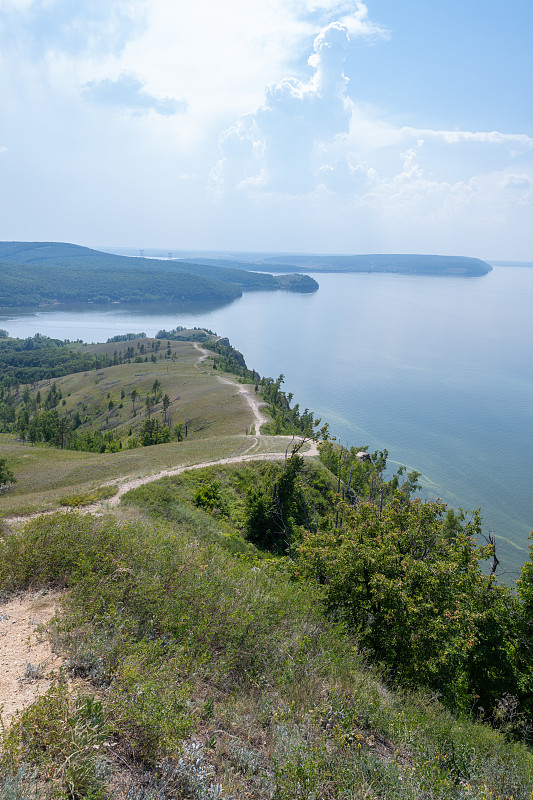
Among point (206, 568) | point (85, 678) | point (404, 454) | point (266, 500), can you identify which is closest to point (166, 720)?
point (85, 678)

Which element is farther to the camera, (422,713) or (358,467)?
(358,467)

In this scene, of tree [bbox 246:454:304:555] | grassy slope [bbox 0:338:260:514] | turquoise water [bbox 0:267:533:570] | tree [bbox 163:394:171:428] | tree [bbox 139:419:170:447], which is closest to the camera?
tree [bbox 246:454:304:555]

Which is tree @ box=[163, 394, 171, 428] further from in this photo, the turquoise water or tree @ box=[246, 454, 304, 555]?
tree @ box=[246, 454, 304, 555]

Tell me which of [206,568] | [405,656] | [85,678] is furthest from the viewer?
[405,656]

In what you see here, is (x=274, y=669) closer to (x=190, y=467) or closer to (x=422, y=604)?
(x=422, y=604)

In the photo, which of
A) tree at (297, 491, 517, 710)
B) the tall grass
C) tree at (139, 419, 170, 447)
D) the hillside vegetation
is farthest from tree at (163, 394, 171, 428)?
the tall grass

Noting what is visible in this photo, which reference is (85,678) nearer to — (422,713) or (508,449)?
(422,713)

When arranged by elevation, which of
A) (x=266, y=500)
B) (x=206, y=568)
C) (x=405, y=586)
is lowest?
(x=266, y=500)

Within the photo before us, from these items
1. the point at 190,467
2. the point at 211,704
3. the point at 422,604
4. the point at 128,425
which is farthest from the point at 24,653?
the point at 128,425

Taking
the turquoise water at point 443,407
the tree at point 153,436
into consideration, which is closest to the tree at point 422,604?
the turquoise water at point 443,407
